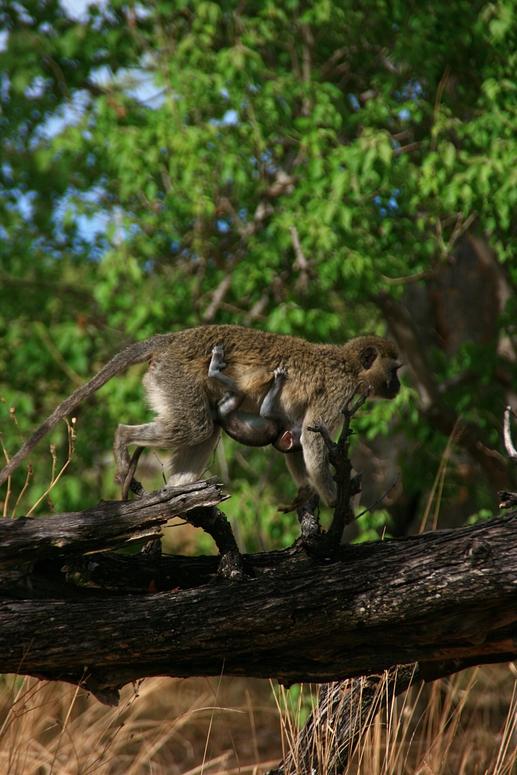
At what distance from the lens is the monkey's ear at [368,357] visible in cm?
518

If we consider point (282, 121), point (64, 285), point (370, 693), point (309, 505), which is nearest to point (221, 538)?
point (309, 505)

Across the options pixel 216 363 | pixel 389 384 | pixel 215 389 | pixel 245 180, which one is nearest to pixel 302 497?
pixel 215 389

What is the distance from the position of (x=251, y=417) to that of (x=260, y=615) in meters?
1.41

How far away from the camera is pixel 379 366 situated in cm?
520

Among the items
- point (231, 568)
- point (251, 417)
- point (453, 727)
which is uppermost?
point (251, 417)

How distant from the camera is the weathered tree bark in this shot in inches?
132

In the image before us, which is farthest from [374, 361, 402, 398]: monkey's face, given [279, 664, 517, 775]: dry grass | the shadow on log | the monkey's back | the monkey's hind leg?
[279, 664, 517, 775]: dry grass

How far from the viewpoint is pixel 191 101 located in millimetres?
6355

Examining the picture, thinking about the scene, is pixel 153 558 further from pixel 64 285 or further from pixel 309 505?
pixel 64 285

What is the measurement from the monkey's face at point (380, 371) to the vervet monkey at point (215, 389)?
0.07m

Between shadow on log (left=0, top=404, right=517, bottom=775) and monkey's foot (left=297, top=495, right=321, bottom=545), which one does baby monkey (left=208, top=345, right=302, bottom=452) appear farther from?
shadow on log (left=0, top=404, right=517, bottom=775)

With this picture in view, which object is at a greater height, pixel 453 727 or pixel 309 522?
pixel 309 522

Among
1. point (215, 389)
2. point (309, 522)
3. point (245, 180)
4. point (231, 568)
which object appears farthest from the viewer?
point (245, 180)

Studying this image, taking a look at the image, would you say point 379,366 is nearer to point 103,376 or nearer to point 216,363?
point 216,363
